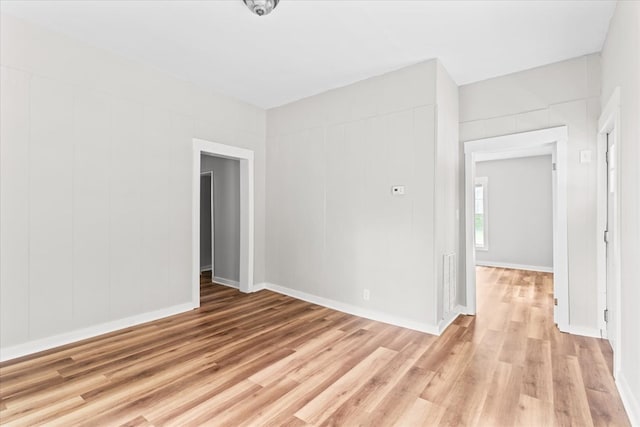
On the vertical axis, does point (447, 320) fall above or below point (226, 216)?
below

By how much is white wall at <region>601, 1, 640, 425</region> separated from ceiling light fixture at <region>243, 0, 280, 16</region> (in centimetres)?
247

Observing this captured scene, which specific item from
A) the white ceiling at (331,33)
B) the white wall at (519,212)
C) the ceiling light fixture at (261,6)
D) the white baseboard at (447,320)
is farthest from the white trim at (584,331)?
the ceiling light fixture at (261,6)

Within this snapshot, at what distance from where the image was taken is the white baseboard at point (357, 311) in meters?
3.50

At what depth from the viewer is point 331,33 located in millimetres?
3053

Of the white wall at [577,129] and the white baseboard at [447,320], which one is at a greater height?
the white wall at [577,129]

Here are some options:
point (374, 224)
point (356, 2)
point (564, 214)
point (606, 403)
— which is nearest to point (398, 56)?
point (356, 2)

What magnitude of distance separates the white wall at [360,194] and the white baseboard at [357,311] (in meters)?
0.05

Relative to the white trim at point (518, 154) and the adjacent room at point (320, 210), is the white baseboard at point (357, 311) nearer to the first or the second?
the adjacent room at point (320, 210)

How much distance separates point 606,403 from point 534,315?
194 centimetres

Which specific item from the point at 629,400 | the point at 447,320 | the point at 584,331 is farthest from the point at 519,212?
the point at 629,400

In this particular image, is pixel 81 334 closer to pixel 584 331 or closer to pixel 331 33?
pixel 331 33

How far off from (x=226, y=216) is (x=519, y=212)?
21.6ft

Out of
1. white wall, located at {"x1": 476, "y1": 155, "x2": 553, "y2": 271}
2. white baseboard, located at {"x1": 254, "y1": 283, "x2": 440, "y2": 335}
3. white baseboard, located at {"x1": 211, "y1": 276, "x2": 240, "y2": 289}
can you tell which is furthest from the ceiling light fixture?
white wall, located at {"x1": 476, "y1": 155, "x2": 553, "y2": 271}

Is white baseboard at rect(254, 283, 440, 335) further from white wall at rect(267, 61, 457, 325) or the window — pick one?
the window
